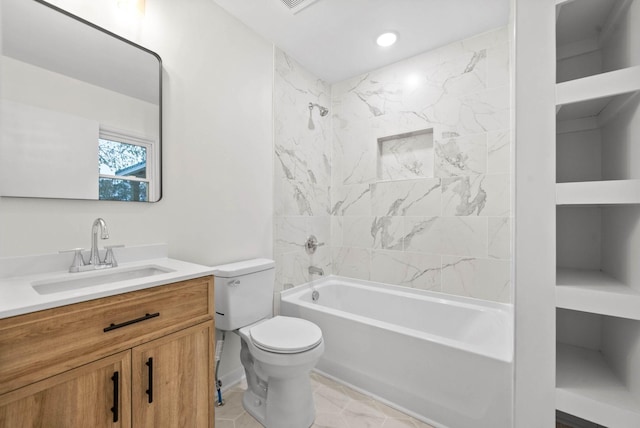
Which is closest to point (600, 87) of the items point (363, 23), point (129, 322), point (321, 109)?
point (363, 23)

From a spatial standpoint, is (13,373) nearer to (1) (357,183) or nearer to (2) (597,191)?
(2) (597,191)

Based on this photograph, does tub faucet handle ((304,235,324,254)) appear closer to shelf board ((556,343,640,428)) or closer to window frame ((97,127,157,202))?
window frame ((97,127,157,202))

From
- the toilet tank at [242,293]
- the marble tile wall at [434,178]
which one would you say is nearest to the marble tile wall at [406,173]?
the marble tile wall at [434,178]

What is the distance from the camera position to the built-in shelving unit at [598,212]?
795mm

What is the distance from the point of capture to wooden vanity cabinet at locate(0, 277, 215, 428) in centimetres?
79

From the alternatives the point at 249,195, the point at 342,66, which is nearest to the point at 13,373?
the point at 249,195

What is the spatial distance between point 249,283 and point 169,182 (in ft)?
2.62

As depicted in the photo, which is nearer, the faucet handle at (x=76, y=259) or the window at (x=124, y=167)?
the faucet handle at (x=76, y=259)

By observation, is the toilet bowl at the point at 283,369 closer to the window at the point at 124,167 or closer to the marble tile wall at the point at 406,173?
the marble tile wall at the point at 406,173

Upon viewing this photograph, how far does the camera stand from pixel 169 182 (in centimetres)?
162

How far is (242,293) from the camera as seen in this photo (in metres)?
1.74

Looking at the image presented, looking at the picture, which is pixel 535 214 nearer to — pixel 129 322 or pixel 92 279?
pixel 129 322

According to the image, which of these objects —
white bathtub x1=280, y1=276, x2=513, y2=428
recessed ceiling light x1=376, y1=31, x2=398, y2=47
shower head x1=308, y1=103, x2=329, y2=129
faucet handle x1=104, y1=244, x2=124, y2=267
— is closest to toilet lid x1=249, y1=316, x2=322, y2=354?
white bathtub x1=280, y1=276, x2=513, y2=428

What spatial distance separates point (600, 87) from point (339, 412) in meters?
1.95
